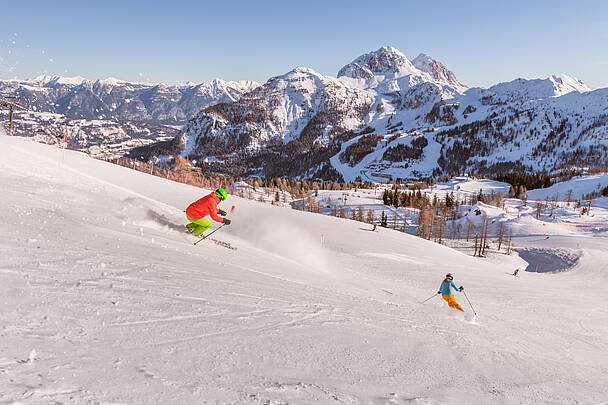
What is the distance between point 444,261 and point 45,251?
27387 mm

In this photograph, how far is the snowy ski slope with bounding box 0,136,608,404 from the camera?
13.7 ft

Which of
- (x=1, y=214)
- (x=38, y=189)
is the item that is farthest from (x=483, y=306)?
(x=38, y=189)

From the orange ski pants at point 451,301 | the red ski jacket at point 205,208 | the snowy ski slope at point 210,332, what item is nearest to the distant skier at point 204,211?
the red ski jacket at point 205,208

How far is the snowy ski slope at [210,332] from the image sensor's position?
417 cm

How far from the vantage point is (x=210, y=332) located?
5.77m

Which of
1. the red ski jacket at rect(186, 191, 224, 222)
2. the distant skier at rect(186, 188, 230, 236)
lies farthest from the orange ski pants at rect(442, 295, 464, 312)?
the red ski jacket at rect(186, 191, 224, 222)

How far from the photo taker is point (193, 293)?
7375 mm

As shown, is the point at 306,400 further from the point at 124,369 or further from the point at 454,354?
the point at 454,354

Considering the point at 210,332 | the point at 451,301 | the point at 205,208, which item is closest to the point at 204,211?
the point at 205,208

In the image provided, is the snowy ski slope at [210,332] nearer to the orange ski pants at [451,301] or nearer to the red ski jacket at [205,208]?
the orange ski pants at [451,301]

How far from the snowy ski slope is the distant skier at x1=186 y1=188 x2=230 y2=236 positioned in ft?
2.80

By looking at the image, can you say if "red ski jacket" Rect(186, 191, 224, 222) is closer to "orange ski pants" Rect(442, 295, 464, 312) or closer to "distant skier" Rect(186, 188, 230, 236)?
"distant skier" Rect(186, 188, 230, 236)

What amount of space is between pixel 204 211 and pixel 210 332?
9.11m

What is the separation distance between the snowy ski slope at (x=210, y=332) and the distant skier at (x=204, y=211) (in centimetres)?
85
